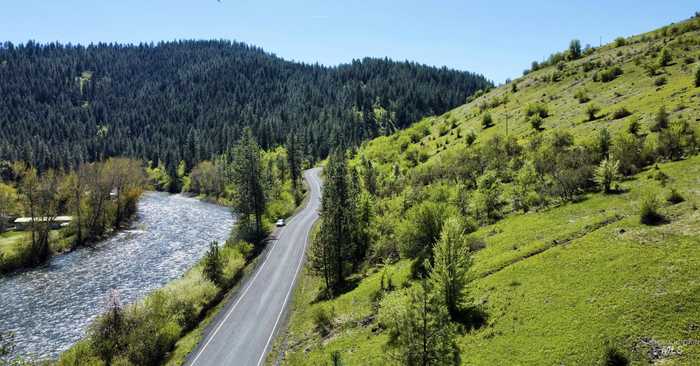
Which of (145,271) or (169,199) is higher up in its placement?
(169,199)

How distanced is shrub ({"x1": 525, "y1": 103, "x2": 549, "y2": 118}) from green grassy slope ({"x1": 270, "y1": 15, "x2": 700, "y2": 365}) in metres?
11.7

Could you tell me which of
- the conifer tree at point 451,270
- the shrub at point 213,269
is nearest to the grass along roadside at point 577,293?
the conifer tree at point 451,270

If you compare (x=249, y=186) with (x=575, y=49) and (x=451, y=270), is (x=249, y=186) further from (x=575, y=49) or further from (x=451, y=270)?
(x=575, y=49)

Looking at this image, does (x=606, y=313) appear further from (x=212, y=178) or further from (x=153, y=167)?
(x=153, y=167)

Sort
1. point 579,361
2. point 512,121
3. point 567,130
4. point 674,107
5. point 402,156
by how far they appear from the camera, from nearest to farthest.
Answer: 1. point 579,361
2. point 674,107
3. point 567,130
4. point 512,121
5. point 402,156

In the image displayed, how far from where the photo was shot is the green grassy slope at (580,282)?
1817 cm

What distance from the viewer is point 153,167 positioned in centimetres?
18538

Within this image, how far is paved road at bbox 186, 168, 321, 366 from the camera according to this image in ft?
108

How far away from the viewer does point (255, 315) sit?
3975 centimetres

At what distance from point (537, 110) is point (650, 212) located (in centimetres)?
4563

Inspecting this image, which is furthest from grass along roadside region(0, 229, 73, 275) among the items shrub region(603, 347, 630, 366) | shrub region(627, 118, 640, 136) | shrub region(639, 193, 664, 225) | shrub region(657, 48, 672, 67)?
shrub region(657, 48, 672, 67)

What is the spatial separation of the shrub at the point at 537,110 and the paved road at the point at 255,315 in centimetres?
4596

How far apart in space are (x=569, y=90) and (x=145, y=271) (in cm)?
8076

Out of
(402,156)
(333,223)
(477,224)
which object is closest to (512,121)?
(402,156)
